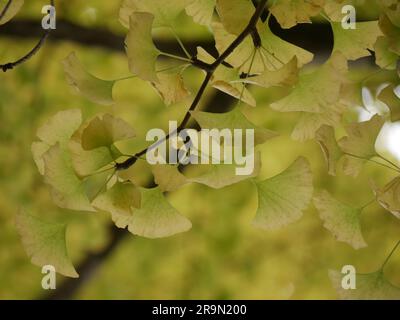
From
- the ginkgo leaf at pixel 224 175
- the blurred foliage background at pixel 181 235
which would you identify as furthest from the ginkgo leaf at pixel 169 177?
the blurred foliage background at pixel 181 235

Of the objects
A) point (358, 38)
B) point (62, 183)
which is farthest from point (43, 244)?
point (358, 38)

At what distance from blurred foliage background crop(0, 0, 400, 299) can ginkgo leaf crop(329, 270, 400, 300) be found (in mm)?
1222

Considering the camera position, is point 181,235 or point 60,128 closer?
point 60,128

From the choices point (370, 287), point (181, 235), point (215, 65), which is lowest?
point (370, 287)

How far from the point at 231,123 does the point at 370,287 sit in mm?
186

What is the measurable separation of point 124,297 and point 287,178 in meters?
1.70

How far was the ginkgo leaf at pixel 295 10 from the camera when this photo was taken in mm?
448

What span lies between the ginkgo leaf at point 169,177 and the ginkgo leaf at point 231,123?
4 centimetres

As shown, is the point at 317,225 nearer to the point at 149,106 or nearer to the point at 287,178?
the point at 149,106

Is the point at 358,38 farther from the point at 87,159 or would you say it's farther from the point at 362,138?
the point at 87,159

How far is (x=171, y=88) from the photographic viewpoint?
0.47m

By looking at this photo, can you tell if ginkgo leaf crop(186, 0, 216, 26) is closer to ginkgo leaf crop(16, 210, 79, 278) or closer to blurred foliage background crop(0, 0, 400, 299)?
Answer: ginkgo leaf crop(16, 210, 79, 278)

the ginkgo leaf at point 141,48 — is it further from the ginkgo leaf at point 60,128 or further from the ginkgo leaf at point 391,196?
the ginkgo leaf at point 391,196
